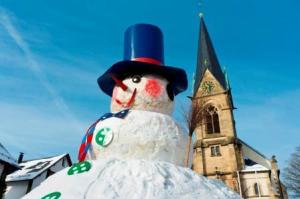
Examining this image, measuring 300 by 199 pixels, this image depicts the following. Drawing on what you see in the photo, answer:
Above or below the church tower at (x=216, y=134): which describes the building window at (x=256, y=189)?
below

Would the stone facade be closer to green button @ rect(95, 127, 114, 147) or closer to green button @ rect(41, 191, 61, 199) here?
green button @ rect(95, 127, 114, 147)

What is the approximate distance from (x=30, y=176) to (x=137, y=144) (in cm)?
1723

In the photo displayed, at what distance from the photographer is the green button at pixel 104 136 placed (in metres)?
4.16

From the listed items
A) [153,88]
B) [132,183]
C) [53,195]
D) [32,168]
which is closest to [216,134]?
[32,168]

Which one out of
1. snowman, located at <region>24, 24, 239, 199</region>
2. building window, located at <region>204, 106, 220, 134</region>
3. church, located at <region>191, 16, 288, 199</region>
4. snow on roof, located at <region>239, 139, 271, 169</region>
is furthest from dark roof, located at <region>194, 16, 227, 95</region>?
snowman, located at <region>24, 24, 239, 199</region>

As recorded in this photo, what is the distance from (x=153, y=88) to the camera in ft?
16.5

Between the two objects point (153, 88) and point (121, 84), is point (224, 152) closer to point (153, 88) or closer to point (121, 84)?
point (153, 88)

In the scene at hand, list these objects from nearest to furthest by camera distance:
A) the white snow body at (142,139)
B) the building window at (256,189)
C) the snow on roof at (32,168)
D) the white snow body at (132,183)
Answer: the white snow body at (132,183) → the white snow body at (142,139) → the snow on roof at (32,168) → the building window at (256,189)

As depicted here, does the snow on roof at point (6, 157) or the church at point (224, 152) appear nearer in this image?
the snow on roof at point (6, 157)

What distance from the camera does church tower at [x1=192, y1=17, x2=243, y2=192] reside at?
26766mm

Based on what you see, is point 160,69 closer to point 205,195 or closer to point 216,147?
point 205,195

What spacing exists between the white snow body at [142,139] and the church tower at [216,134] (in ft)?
67.9

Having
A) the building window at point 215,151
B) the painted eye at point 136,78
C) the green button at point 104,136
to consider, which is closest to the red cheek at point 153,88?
the painted eye at point 136,78

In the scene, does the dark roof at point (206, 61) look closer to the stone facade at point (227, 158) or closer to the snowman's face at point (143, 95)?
the stone facade at point (227, 158)
